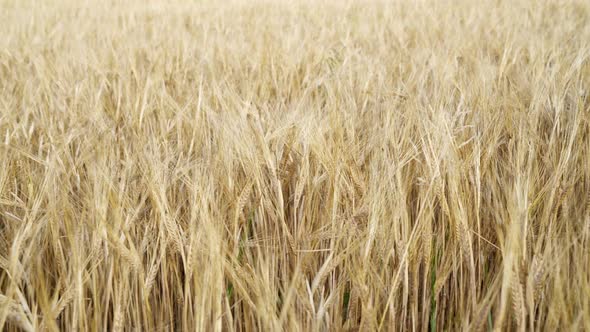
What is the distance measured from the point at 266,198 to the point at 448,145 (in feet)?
0.87

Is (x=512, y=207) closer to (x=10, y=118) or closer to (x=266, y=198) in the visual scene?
(x=266, y=198)

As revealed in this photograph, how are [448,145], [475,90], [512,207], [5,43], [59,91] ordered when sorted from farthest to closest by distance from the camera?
[5,43], [59,91], [475,90], [448,145], [512,207]

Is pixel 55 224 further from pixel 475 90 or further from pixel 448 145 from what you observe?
pixel 475 90

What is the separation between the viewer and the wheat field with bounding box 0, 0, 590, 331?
43 centimetres

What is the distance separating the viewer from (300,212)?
1.99 feet

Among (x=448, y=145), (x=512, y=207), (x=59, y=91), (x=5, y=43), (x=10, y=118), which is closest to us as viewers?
(x=512, y=207)

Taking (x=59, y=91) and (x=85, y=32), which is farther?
(x=85, y=32)

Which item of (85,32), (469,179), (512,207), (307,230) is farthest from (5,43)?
(512,207)

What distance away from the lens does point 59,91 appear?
1130mm

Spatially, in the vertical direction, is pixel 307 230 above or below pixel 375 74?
below

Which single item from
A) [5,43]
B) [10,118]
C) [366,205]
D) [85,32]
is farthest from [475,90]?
[85,32]

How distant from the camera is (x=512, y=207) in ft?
1.36

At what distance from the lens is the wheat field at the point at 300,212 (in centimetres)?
43

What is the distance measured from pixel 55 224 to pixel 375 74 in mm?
922
